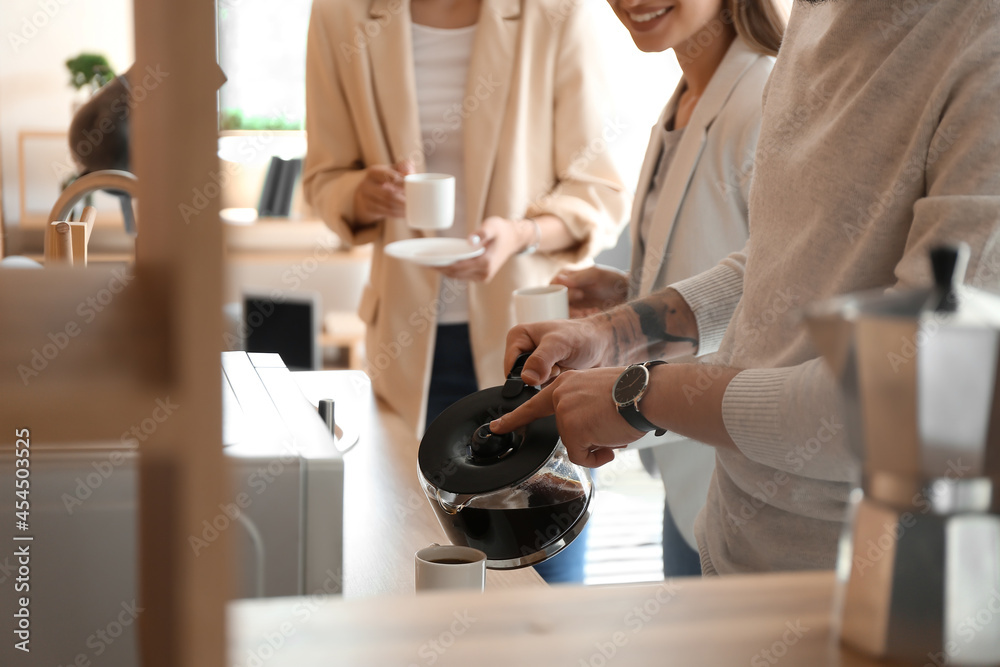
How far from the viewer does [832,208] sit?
0.78 m

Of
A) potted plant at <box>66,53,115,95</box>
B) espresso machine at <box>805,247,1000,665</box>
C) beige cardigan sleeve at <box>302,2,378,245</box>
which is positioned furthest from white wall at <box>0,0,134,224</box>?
espresso machine at <box>805,247,1000,665</box>

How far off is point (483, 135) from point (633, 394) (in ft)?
3.49

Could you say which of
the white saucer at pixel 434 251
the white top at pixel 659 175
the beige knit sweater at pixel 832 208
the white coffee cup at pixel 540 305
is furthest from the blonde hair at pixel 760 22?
the white saucer at pixel 434 251

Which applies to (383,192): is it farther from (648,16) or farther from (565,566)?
(565,566)

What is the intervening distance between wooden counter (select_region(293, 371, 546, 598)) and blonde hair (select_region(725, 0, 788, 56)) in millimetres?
791

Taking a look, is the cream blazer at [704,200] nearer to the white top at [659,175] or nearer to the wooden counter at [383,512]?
the white top at [659,175]

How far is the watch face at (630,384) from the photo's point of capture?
824 mm

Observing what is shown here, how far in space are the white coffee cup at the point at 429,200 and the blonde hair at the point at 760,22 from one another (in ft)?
1.86

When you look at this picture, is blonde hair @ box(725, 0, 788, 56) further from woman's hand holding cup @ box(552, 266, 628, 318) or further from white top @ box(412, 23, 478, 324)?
white top @ box(412, 23, 478, 324)

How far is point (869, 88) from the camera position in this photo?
2.47 ft

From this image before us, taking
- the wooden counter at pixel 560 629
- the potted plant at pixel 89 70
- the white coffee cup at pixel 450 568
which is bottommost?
the white coffee cup at pixel 450 568

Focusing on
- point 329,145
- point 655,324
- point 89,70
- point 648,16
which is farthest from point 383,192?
point 89,70

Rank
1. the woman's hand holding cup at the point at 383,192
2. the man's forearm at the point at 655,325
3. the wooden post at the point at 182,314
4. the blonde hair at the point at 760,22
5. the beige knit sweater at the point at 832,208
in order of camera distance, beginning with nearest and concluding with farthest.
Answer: the wooden post at the point at 182,314 → the beige knit sweater at the point at 832,208 → the man's forearm at the point at 655,325 → the blonde hair at the point at 760,22 → the woman's hand holding cup at the point at 383,192

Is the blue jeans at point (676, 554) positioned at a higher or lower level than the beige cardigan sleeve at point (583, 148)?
lower
